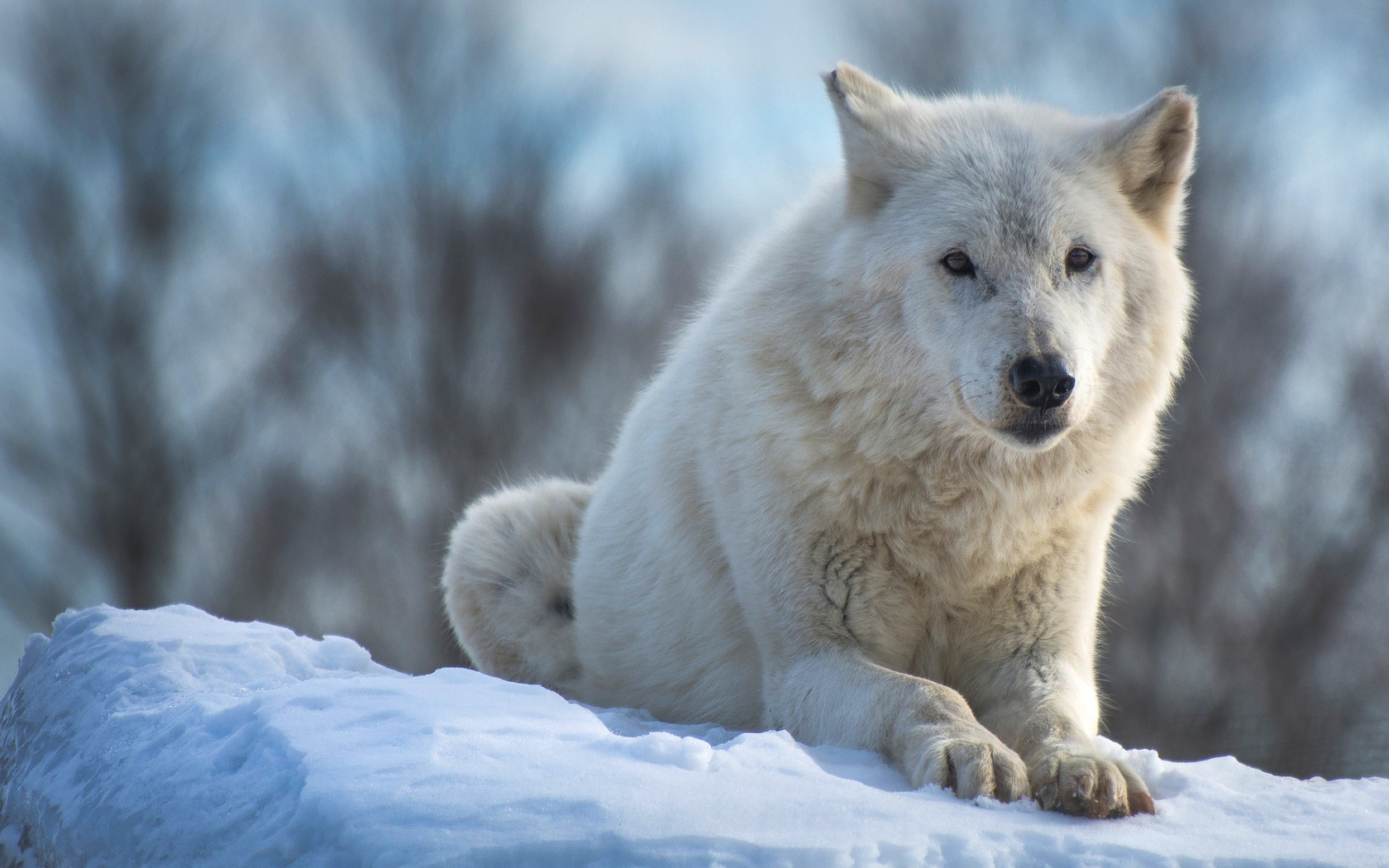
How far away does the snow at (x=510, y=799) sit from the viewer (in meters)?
2.09

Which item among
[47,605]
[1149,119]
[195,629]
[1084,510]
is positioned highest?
[1149,119]

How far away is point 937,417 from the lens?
11.0 ft

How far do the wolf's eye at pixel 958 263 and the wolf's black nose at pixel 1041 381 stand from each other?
0.41 meters

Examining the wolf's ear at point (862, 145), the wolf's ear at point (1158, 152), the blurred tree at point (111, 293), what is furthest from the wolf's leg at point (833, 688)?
the blurred tree at point (111, 293)

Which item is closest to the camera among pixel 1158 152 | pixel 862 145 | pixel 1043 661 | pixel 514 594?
pixel 1043 661

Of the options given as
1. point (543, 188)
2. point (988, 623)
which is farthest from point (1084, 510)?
point (543, 188)

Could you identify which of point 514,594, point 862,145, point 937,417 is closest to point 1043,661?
point 937,417

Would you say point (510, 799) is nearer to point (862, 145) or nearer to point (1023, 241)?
point (1023, 241)

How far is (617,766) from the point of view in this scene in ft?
7.72

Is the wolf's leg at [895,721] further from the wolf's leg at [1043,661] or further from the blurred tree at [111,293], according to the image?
the blurred tree at [111,293]

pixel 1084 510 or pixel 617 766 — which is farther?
pixel 1084 510

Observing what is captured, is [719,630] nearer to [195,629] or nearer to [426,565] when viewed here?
[195,629]

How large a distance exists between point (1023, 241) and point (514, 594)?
8.78 feet

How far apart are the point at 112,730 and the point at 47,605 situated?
1648 centimetres
